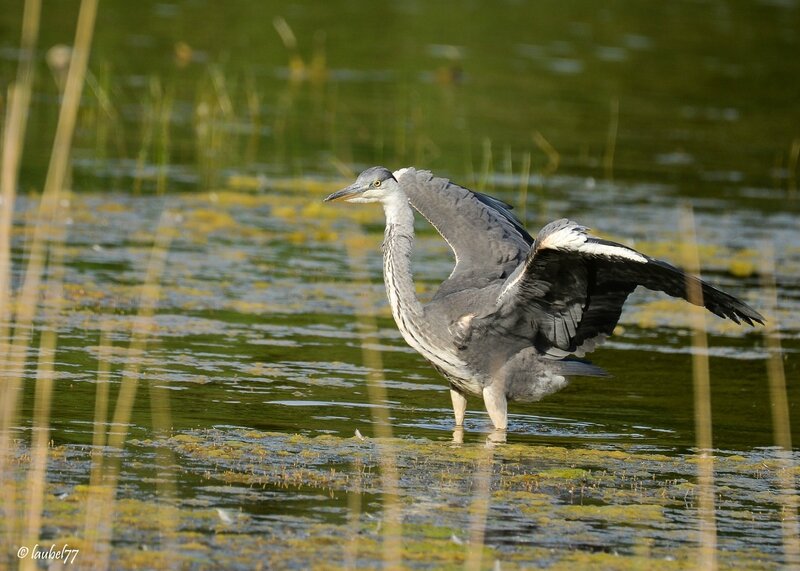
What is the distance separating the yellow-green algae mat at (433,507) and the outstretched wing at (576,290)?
0.80 metres

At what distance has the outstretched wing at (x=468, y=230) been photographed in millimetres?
8984

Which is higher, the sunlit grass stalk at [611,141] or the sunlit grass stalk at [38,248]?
the sunlit grass stalk at [611,141]

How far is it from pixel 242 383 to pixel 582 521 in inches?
119

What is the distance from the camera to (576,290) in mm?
8305

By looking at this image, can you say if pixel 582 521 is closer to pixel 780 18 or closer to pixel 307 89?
pixel 307 89

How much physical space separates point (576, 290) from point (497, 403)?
2.71 ft

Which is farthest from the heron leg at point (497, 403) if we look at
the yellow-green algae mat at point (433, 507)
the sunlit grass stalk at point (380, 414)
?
the sunlit grass stalk at point (380, 414)

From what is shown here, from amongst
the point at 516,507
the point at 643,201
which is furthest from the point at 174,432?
the point at 643,201

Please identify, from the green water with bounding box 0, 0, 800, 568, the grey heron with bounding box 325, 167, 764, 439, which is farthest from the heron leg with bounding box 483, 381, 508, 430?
the green water with bounding box 0, 0, 800, 568

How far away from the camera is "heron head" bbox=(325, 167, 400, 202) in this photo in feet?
28.9

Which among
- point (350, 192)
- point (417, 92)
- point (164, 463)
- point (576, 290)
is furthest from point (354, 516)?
point (417, 92)

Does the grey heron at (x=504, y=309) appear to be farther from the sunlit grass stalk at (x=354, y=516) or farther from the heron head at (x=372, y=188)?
the sunlit grass stalk at (x=354, y=516)

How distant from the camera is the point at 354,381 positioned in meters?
9.41

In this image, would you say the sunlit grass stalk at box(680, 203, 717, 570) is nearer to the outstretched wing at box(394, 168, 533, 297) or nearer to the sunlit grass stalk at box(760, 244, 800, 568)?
the sunlit grass stalk at box(760, 244, 800, 568)
